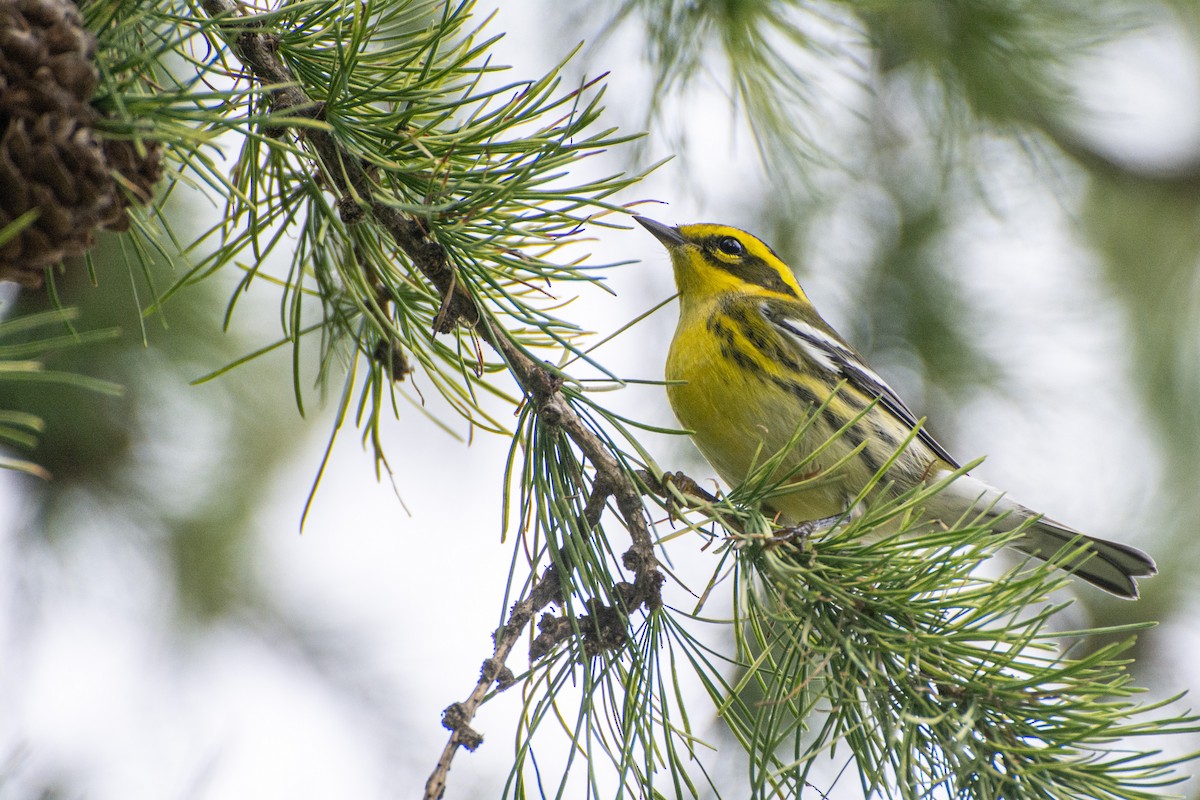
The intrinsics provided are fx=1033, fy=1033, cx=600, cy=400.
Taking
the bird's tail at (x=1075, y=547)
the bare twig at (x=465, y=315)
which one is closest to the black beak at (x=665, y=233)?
the bird's tail at (x=1075, y=547)

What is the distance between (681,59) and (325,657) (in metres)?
2.30

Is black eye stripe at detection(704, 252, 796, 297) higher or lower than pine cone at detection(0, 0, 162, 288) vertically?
higher

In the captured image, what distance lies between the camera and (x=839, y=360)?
A: 354 cm

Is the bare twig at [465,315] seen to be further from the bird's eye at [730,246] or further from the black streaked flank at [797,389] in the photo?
the bird's eye at [730,246]

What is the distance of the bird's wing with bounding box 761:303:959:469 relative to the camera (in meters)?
3.47

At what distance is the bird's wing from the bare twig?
1.71 m

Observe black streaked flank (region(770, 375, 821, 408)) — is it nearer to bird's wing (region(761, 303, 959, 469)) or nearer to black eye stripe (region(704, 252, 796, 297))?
bird's wing (region(761, 303, 959, 469))

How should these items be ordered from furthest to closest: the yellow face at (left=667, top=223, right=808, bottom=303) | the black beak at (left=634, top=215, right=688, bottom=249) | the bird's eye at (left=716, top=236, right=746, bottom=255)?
the bird's eye at (left=716, top=236, right=746, bottom=255), the yellow face at (left=667, top=223, right=808, bottom=303), the black beak at (left=634, top=215, right=688, bottom=249)

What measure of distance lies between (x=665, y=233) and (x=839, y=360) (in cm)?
81

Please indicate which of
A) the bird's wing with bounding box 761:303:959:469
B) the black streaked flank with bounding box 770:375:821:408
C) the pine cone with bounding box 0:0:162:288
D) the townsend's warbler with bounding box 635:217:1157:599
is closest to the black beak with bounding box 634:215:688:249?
the townsend's warbler with bounding box 635:217:1157:599

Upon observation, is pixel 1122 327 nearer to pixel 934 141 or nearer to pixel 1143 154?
pixel 1143 154

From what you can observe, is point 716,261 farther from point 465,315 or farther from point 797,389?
point 465,315

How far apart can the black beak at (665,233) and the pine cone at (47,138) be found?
2.51 m

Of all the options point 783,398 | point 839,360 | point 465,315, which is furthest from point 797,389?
point 465,315
